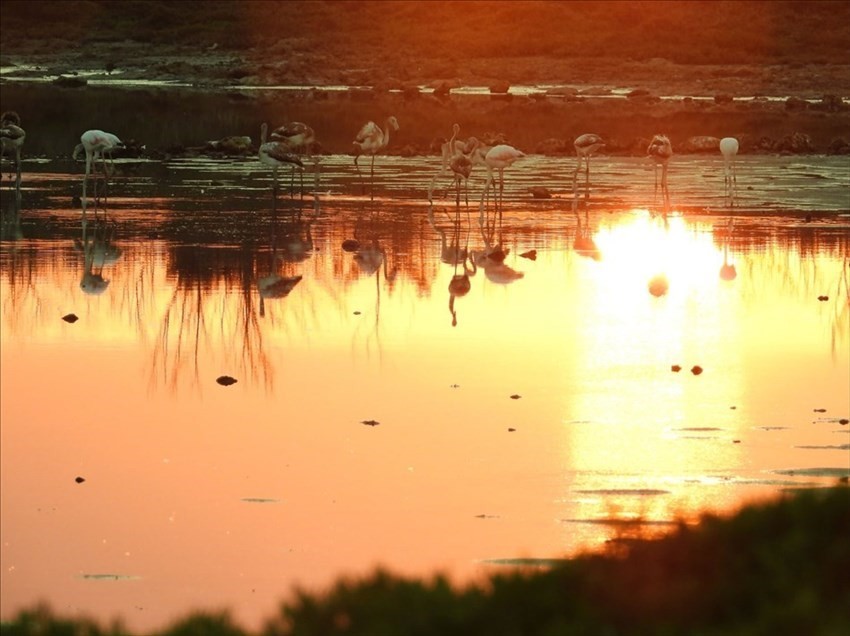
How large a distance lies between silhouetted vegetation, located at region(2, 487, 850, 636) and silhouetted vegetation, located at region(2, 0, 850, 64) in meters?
86.4

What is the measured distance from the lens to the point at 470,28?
105188 millimetres

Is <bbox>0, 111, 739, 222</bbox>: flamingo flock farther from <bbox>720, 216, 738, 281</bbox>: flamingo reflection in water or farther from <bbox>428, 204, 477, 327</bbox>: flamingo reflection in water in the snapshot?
<bbox>720, 216, 738, 281</bbox>: flamingo reflection in water

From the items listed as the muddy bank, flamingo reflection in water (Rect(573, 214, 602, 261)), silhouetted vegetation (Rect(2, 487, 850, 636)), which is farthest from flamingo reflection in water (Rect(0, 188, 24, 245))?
silhouetted vegetation (Rect(2, 487, 850, 636))

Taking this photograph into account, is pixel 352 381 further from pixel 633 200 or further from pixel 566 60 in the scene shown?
pixel 566 60

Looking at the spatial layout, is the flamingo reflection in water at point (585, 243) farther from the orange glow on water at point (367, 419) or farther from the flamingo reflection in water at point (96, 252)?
the flamingo reflection in water at point (96, 252)

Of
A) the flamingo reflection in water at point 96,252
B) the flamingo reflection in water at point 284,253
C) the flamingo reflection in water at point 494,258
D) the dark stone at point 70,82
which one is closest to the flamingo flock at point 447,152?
the flamingo reflection in water at point 284,253

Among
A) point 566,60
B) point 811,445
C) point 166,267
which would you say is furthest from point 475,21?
point 811,445

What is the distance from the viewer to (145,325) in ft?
48.9

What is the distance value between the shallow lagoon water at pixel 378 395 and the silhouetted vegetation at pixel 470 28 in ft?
238

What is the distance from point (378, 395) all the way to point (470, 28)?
94.6 metres

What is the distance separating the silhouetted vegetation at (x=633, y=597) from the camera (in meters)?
4.40

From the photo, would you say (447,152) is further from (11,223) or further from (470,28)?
(470,28)

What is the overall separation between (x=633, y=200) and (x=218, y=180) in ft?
23.8

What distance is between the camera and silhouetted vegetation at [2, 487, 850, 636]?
14.4 feet
